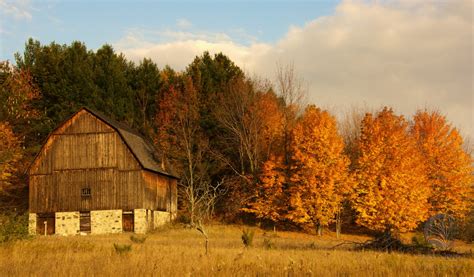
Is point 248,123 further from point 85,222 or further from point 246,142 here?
point 85,222

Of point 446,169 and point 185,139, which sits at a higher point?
point 185,139

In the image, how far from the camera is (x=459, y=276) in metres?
11.6

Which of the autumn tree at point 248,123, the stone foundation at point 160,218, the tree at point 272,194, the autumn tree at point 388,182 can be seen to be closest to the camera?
the autumn tree at point 388,182

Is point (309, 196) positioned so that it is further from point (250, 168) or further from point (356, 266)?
point (356, 266)

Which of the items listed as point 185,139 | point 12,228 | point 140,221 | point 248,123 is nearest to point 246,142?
point 248,123

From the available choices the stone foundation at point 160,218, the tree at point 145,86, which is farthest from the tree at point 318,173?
the tree at point 145,86

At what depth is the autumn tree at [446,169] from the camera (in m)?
49.0

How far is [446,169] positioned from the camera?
50.0 m

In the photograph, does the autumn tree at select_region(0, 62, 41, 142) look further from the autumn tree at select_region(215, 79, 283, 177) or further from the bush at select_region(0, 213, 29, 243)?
the bush at select_region(0, 213, 29, 243)

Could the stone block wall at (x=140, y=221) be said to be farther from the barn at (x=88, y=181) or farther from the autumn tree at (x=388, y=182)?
the autumn tree at (x=388, y=182)

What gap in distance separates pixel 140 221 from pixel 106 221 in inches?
111

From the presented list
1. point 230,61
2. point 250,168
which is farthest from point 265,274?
point 230,61

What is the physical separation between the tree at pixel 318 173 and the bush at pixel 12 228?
2865 centimetres

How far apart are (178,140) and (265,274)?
44.4 metres
